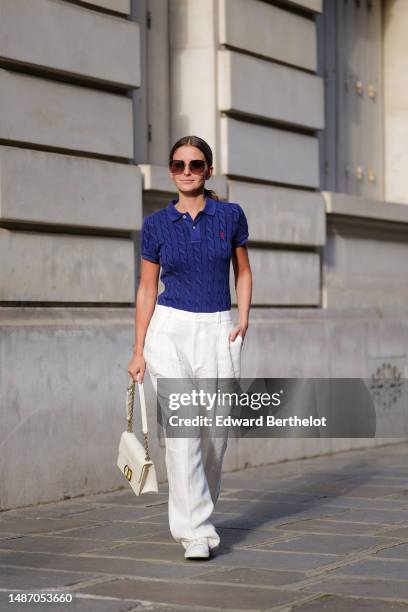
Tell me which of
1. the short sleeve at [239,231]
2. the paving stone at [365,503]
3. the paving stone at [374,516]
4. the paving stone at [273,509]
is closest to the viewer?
the short sleeve at [239,231]

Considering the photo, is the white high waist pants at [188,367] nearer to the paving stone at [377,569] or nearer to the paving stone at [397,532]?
the paving stone at [377,569]

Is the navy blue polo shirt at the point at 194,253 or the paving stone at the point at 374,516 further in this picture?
the paving stone at the point at 374,516

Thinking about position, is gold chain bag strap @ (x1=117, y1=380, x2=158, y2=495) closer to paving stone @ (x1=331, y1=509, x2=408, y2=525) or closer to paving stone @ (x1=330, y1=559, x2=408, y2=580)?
A: paving stone @ (x1=330, y1=559, x2=408, y2=580)

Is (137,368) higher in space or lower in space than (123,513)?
higher

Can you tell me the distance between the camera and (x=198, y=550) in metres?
5.44

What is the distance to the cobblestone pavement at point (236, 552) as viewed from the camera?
4.77m

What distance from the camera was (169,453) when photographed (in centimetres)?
552

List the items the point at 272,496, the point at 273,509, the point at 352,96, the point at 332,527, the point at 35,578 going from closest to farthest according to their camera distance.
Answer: the point at 35,578 < the point at 332,527 < the point at 273,509 < the point at 272,496 < the point at 352,96

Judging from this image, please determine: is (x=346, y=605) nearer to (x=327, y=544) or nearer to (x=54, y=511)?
(x=327, y=544)

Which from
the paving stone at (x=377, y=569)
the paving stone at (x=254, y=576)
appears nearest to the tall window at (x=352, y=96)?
the paving stone at (x=377, y=569)

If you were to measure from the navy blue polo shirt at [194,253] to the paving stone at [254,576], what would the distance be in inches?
41.8

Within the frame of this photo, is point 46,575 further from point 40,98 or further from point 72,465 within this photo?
point 40,98

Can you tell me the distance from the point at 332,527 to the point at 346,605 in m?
1.86

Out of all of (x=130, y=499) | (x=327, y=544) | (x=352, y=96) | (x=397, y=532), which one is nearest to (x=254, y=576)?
(x=327, y=544)
